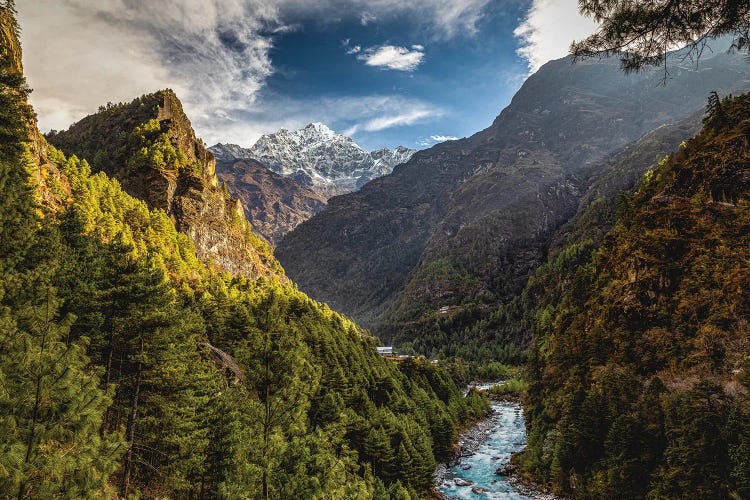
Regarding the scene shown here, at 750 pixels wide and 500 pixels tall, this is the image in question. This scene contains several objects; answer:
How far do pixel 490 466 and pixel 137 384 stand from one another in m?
60.0

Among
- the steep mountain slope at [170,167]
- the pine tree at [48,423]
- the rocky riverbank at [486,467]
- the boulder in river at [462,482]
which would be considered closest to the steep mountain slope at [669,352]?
the rocky riverbank at [486,467]

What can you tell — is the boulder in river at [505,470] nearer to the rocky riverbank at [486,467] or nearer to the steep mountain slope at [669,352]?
the rocky riverbank at [486,467]

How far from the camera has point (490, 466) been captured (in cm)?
6788

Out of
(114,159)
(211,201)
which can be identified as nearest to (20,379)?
(211,201)

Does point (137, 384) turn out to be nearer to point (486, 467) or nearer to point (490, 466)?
point (486, 467)

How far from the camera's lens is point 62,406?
1316 centimetres

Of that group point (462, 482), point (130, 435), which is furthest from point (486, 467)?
point (130, 435)

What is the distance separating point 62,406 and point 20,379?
1.45 meters

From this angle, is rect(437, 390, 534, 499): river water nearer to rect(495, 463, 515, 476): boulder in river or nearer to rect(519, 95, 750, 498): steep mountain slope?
rect(495, 463, 515, 476): boulder in river

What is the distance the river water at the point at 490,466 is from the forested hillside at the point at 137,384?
8262mm

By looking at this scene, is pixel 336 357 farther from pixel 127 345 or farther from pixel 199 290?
pixel 127 345

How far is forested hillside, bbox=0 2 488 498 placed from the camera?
42.5ft

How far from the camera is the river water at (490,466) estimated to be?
183 feet

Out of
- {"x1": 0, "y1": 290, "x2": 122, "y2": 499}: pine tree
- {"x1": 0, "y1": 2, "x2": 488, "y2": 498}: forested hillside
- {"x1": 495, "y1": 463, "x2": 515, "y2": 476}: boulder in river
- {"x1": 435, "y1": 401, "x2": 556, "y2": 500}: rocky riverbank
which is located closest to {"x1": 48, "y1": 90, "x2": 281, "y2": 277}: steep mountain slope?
{"x1": 0, "y1": 2, "x2": 488, "y2": 498}: forested hillside
